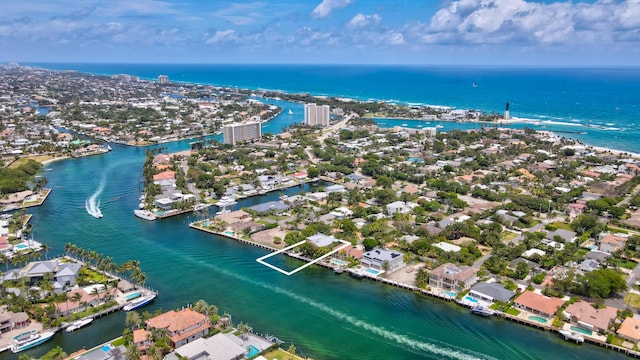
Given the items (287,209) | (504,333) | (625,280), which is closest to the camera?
(504,333)

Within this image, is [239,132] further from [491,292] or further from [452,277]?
[491,292]

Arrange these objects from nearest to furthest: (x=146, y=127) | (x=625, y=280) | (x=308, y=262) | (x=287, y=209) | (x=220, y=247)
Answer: (x=625, y=280)
(x=308, y=262)
(x=220, y=247)
(x=287, y=209)
(x=146, y=127)

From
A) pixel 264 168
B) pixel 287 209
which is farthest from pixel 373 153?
pixel 287 209

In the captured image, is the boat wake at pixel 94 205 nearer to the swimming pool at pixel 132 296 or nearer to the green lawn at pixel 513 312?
the swimming pool at pixel 132 296

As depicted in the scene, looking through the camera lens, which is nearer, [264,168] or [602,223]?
[602,223]

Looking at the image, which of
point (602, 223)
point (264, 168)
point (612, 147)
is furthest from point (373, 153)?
point (612, 147)

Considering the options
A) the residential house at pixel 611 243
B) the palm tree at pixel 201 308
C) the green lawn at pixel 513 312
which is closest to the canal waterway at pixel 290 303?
the green lawn at pixel 513 312

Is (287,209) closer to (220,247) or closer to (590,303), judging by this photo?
(220,247)
